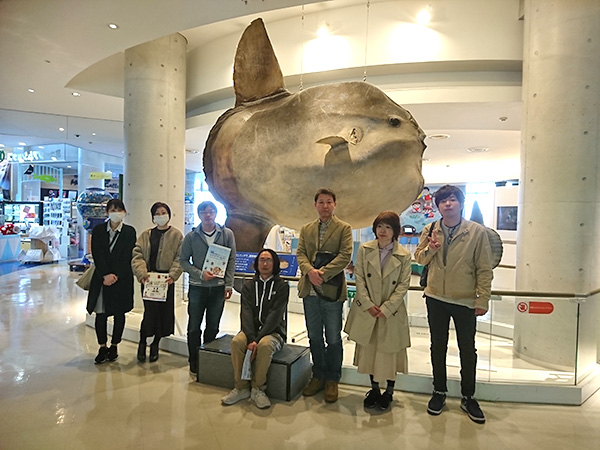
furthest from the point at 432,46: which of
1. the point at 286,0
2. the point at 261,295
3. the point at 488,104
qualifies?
the point at 261,295

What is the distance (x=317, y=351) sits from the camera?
3.03 m

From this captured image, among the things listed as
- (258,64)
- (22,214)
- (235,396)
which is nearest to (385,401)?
(235,396)

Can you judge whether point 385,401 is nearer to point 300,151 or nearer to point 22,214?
point 300,151

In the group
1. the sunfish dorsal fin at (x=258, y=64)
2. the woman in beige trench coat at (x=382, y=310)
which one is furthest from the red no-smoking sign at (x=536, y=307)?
the sunfish dorsal fin at (x=258, y=64)

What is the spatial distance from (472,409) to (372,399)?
0.66 m

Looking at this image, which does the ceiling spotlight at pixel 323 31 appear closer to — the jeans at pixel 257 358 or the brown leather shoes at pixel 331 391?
the jeans at pixel 257 358

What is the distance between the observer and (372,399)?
2.87m

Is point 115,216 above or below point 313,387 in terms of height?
above

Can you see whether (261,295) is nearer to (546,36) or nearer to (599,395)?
(599,395)

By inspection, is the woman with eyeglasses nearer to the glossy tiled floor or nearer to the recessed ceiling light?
the glossy tiled floor

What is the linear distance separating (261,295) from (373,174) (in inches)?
48.2

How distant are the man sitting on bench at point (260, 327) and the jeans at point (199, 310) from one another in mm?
550

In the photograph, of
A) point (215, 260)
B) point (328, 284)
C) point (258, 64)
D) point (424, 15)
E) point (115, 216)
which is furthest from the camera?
point (424, 15)

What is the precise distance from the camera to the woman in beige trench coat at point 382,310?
2.73 m
